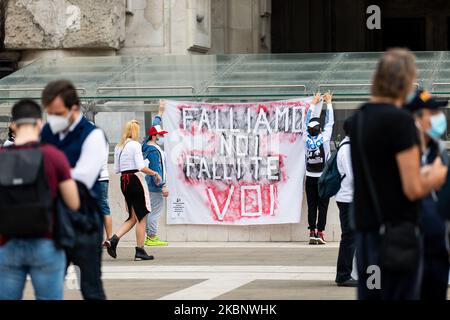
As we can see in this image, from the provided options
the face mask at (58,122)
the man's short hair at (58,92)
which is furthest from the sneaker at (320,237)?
the man's short hair at (58,92)

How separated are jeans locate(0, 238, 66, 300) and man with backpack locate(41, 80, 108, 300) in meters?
0.50

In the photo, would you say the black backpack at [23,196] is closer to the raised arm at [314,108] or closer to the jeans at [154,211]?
the jeans at [154,211]

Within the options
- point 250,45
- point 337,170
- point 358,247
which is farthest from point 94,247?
point 250,45

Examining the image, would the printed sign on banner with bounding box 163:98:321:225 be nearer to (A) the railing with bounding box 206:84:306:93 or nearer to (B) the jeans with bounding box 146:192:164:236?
(A) the railing with bounding box 206:84:306:93

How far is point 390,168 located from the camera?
21.6 ft

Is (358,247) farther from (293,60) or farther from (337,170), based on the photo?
(293,60)

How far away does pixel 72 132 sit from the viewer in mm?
8234

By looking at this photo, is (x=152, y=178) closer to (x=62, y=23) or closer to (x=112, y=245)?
(x=112, y=245)

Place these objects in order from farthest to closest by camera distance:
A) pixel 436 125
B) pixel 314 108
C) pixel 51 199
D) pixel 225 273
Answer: pixel 314 108, pixel 225 273, pixel 51 199, pixel 436 125

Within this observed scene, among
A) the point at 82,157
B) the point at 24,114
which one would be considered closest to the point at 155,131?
the point at 82,157

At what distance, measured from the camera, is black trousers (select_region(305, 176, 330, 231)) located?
1778 cm

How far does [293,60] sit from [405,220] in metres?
14.4

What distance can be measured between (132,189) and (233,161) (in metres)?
3.25

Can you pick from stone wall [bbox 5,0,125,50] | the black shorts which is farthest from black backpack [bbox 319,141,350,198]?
stone wall [bbox 5,0,125,50]
